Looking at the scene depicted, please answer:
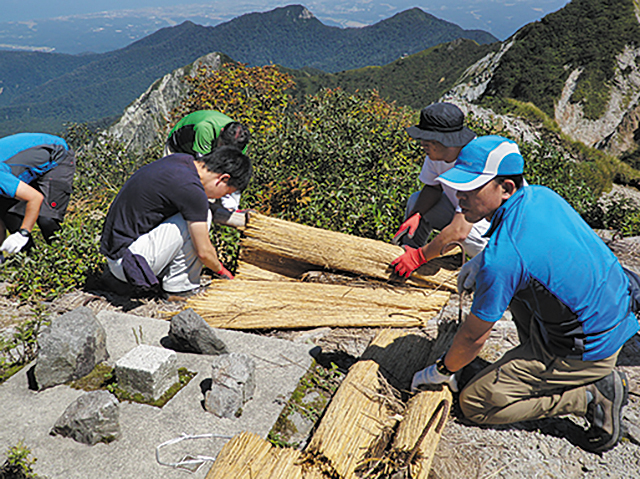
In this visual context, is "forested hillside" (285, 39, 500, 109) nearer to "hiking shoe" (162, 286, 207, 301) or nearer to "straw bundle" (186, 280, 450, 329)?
"straw bundle" (186, 280, 450, 329)

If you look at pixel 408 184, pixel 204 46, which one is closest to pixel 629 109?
pixel 408 184

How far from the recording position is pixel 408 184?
17.7ft

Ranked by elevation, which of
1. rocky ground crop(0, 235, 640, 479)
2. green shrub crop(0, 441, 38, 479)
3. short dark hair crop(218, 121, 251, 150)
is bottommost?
rocky ground crop(0, 235, 640, 479)

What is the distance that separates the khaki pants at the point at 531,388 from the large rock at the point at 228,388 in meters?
1.33

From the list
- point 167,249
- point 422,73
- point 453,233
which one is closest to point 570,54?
point 453,233

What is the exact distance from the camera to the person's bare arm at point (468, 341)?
7.29ft

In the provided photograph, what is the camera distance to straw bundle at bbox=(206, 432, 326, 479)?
1.98 metres

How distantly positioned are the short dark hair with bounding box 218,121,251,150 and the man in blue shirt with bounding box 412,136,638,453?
2460 millimetres

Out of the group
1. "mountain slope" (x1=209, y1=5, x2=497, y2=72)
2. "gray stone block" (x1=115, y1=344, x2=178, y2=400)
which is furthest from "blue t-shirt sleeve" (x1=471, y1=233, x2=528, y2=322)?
"mountain slope" (x1=209, y1=5, x2=497, y2=72)

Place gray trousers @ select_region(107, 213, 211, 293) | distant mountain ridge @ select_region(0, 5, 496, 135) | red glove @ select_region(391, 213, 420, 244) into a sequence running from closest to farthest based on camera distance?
1. gray trousers @ select_region(107, 213, 211, 293)
2. red glove @ select_region(391, 213, 420, 244)
3. distant mountain ridge @ select_region(0, 5, 496, 135)

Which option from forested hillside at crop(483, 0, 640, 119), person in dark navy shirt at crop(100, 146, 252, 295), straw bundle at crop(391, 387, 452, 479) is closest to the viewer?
straw bundle at crop(391, 387, 452, 479)

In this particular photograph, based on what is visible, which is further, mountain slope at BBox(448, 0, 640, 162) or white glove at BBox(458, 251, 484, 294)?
mountain slope at BBox(448, 0, 640, 162)

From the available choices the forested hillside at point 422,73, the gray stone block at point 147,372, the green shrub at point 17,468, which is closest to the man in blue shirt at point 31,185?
the gray stone block at point 147,372

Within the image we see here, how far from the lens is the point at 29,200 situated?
13.4ft
